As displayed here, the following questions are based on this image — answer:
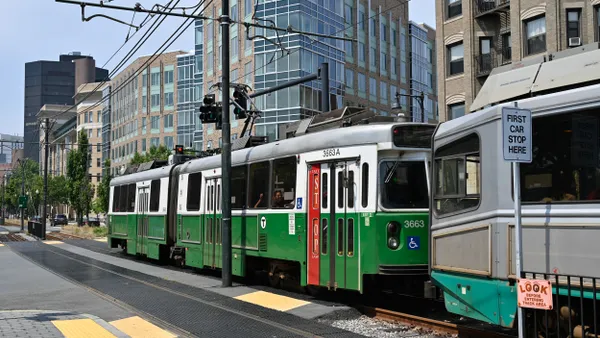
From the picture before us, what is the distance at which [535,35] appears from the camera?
28.8 metres

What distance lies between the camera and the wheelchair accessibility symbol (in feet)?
34.3

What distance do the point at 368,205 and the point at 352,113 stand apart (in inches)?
90.1

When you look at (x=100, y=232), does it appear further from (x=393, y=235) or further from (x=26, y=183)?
(x=26, y=183)

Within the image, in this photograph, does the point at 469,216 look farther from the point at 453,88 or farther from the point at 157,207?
the point at 453,88

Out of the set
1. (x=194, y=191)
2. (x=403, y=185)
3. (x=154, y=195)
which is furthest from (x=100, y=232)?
(x=403, y=185)

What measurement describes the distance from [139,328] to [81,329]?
0.83m

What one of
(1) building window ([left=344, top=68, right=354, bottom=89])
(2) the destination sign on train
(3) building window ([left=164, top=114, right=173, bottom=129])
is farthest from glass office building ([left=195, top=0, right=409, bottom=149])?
(2) the destination sign on train

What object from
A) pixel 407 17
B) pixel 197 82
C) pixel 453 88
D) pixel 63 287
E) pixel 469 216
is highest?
pixel 407 17

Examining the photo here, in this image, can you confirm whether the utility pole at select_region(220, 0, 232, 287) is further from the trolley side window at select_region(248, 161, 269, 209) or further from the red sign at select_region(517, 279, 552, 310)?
the red sign at select_region(517, 279, 552, 310)

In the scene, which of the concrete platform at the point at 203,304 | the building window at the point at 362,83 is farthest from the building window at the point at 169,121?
the concrete platform at the point at 203,304

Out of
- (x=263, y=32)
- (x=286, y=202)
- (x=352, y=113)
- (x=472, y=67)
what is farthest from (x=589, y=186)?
(x=263, y=32)

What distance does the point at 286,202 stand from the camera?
→ 41.6 feet

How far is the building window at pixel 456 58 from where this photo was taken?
3350 cm

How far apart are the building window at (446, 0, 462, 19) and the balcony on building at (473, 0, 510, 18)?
1407 millimetres
